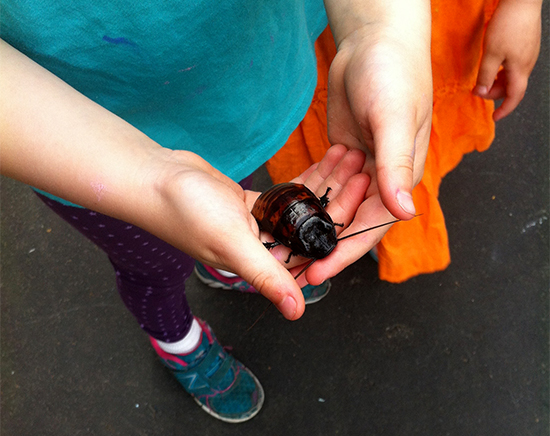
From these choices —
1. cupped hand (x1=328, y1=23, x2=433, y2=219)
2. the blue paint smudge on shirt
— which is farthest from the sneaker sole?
the blue paint smudge on shirt

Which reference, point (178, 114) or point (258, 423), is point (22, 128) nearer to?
point (178, 114)

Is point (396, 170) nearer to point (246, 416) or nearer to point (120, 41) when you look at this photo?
point (120, 41)

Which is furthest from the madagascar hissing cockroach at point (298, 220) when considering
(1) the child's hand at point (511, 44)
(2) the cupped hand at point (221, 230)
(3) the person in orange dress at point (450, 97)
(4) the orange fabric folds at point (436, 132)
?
(1) the child's hand at point (511, 44)

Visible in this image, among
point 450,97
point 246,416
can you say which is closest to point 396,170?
point 450,97

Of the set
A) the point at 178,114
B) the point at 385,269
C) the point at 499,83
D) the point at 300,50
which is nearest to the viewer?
the point at 178,114

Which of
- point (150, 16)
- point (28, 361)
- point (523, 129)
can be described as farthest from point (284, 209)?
point (523, 129)

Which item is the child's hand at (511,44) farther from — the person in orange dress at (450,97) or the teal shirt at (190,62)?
the teal shirt at (190,62)

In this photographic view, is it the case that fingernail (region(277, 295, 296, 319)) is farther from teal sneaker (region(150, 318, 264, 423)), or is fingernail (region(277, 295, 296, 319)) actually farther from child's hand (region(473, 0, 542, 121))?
child's hand (region(473, 0, 542, 121))
